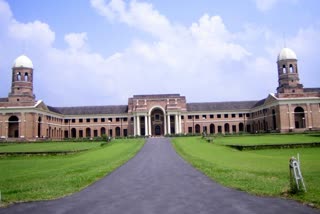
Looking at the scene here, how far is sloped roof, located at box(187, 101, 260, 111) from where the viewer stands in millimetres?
95125

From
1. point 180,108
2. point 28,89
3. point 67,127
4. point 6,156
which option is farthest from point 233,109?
point 6,156

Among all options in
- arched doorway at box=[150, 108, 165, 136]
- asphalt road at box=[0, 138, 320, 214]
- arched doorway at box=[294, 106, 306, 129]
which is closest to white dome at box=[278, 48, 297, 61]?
arched doorway at box=[294, 106, 306, 129]

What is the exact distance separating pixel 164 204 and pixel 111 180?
19.6 feet

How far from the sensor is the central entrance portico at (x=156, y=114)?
8838 centimetres

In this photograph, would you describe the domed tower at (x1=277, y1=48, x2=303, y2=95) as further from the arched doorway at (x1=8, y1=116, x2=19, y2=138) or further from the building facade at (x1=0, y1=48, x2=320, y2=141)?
the arched doorway at (x1=8, y1=116, x2=19, y2=138)

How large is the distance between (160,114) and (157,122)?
2.25 m

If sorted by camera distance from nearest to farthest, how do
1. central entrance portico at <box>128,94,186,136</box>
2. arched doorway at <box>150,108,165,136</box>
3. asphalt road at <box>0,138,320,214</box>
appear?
1. asphalt road at <box>0,138,320,214</box>
2. central entrance portico at <box>128,94,186,136</box>
3. arched doorway at <box>150,108,165,136</box>

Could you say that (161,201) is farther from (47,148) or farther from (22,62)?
(22,62)

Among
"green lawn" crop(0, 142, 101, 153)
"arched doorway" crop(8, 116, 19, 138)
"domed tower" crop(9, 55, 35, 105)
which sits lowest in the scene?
"green lawn" crop(0, 142, 101, 153)

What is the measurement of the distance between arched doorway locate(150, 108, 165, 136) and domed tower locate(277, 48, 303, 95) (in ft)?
102

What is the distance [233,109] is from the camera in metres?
94.6

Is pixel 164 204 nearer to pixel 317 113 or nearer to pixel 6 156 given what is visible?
pixel 6 156

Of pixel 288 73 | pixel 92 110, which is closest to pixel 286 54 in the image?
pixel 288 73

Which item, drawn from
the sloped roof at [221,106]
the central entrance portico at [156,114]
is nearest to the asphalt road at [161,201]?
the central entrance portico at [156,114]
